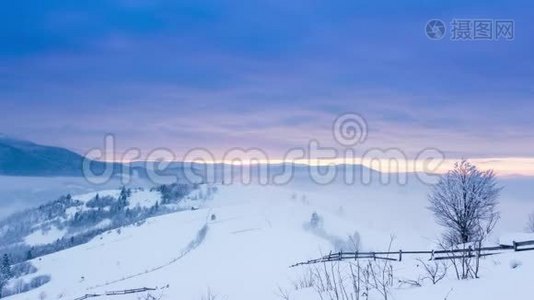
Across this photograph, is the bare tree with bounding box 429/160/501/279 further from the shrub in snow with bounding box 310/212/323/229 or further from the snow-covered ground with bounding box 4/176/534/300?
the shrub in snow with bounding box 310/212/323/229

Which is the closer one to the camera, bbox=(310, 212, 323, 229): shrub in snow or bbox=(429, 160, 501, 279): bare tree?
bbox=(429, 160, 501, 279): bare tree

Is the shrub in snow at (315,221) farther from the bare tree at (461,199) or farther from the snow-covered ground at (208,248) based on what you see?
the bare tree at (461,199)

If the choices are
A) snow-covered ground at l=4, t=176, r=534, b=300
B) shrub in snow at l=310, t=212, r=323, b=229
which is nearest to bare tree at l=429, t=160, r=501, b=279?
snow-covered ground at l=4, t=176, r=534, b=300

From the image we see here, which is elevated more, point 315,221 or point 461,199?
point 461,199

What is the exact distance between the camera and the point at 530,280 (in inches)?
428

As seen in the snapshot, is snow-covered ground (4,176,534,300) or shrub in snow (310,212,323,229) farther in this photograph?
shrub in snow (310,212,323,229)

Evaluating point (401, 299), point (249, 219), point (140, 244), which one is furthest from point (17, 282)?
point (401, 299)

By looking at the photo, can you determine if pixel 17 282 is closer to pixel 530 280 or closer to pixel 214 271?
pixel 214 271

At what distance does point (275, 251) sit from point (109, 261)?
7526 centimetres

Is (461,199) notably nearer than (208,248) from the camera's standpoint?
Yes

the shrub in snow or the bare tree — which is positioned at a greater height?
the bare tree

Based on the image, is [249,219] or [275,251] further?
[249,219]

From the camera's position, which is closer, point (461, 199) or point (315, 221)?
point (461, 199)

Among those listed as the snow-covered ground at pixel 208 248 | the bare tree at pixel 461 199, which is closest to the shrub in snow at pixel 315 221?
the snow-covered ground at pixel 208 248
